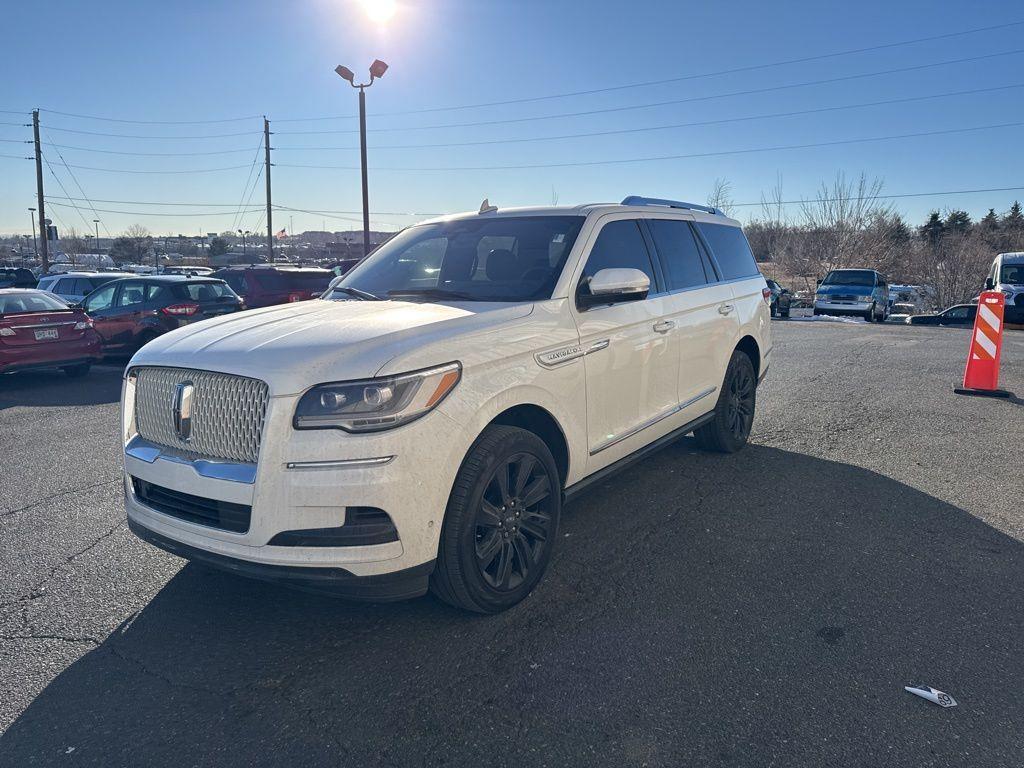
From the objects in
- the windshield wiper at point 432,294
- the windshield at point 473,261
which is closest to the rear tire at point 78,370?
the windshield at point 473,261

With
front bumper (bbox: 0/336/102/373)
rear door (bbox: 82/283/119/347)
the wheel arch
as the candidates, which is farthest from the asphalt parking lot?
rear door (bbox: 82/283/119/347)

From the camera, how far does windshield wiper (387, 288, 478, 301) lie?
4.12m

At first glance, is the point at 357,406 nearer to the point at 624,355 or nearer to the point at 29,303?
the point at 624,355

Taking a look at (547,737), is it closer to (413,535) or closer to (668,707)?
(668,707)

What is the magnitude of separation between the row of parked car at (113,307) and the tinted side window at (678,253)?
8592mm

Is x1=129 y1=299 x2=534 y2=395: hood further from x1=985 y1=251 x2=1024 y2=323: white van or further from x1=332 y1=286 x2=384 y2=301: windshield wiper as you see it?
x1=985 y1=251 x2=1024 y2=323: white van

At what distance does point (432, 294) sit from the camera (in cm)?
421

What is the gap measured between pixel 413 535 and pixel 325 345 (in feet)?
2.85

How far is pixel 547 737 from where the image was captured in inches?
102

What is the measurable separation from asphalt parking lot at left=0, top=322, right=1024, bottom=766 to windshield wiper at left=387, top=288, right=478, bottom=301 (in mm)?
1574

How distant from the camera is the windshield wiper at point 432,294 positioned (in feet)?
13.5

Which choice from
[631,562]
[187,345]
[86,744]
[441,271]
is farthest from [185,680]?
[441,271]

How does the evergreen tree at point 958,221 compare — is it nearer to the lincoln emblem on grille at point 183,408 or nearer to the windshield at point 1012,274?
the windshield at point 1012,274

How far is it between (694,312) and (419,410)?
9.41 feet
